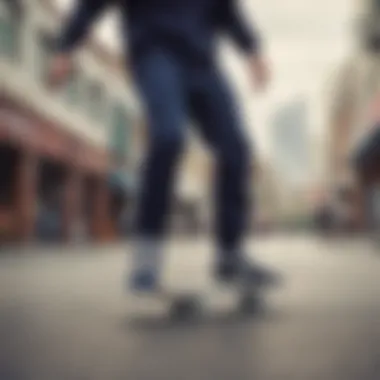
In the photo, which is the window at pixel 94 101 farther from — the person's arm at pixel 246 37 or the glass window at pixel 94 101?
the person's arm at pixel 246 37

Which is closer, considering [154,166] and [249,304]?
[154,166]

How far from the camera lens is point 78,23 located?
72 centimetres

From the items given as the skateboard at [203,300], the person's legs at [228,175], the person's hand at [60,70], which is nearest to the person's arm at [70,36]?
the person's hand at [60,70]

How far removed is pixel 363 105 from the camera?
2.39 ft

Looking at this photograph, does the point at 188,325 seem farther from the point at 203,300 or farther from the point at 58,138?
the point at 58,138

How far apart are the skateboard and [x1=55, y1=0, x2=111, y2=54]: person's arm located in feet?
0.80

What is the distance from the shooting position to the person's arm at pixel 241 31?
28.4 inches

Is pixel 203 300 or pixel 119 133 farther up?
pixel 119 133

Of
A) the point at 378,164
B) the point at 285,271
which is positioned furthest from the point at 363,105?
the point at 285,271

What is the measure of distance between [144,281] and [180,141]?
14 cm

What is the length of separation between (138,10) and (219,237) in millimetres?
228

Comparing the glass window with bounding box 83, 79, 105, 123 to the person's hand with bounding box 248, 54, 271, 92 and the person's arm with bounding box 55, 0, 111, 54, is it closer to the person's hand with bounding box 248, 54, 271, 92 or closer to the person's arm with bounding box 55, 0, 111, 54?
the person's arm with bounding box 55, 0, 111, 54

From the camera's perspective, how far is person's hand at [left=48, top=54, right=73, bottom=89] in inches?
28.5

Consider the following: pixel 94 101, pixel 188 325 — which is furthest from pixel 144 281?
pixel 94 101
